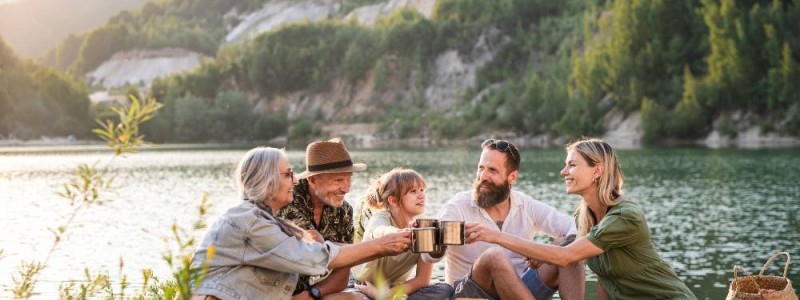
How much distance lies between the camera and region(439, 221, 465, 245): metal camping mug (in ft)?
17.3

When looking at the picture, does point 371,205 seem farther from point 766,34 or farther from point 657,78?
point 657,78

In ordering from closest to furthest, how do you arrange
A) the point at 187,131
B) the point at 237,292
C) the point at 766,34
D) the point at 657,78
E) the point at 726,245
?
the point at 237,292 < the point at 726,245 < the point at 766,34 < the point at 657,78 < the point at 187,131

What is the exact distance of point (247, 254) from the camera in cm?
468

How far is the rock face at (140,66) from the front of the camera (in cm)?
14888

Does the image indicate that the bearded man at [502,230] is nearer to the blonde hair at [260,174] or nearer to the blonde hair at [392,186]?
the blonde hair at [392,186]

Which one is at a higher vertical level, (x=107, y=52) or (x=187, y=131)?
(x=107, y=52)

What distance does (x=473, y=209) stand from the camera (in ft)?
21.5

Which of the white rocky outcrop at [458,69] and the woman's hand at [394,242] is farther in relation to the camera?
the white rocky outcrop at [458,69]

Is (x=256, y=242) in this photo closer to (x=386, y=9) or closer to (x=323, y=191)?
(x=323, y=191)

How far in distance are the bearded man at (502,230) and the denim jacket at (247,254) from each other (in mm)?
1368

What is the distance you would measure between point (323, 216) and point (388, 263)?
535mm

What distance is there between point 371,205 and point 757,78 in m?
55.6

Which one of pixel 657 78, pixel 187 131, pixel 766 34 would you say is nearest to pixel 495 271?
pixel 766 34

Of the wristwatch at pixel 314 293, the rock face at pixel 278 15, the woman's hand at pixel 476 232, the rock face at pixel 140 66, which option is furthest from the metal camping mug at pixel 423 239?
the rock face at pixel 278 15
